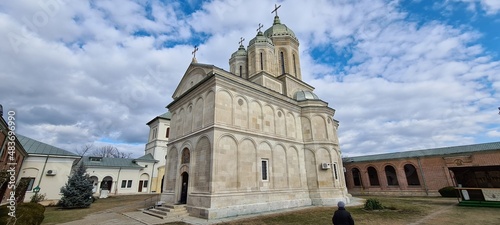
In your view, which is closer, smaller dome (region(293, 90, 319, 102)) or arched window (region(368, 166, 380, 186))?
smaller dome (region(293, 90, 319, 102))

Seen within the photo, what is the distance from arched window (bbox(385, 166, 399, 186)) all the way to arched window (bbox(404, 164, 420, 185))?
4.72ft

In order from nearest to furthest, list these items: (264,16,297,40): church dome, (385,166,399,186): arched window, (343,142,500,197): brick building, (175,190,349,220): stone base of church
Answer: (175,190,349,220): stone base of church < (343,142,500,197): brick building < (264,16,297,40): church dome < (385,166,399,186): arched window

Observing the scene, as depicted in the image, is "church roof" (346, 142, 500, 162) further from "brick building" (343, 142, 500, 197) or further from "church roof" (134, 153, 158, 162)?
"church roof" (134, 153, 158, 162)

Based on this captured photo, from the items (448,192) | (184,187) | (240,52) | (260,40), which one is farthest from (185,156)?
(448,192)

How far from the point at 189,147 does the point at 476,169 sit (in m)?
20.2

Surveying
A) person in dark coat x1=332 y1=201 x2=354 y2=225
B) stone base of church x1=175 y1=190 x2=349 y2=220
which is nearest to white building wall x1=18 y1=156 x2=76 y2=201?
stone base of church x1=175 y1=190 x2=349 y2=220

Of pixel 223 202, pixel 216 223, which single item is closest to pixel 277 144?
pixel 223 202

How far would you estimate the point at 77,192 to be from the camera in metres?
16.1

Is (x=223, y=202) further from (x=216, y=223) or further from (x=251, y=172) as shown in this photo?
(x=251, y=172)

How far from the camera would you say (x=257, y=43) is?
20.7 metres

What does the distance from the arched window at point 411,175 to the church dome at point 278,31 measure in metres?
19.6

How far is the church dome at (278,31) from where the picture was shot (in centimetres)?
2270

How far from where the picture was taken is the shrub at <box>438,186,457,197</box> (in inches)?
764

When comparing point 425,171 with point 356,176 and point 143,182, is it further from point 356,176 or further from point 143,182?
point 143,182
